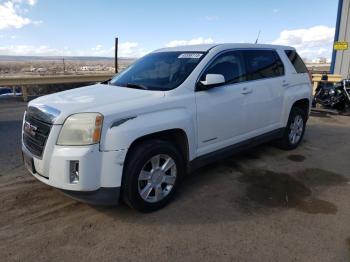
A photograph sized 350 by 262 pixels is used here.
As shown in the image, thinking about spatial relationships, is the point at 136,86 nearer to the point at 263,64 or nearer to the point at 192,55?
the point at 192,55

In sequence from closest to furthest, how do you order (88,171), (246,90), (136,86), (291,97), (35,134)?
(88,171) → (35,134) → (136,86) → (246,90) → (291,97)

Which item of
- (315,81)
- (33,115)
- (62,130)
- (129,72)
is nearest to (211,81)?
(129,72)

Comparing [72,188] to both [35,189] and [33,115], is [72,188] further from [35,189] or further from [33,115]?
[35,189]

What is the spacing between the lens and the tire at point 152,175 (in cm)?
324

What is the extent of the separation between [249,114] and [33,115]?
2.82m

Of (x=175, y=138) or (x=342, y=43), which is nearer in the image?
(x=175, y=138)

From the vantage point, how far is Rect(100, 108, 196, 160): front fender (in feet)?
9.95

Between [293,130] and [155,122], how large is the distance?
3.41 metres

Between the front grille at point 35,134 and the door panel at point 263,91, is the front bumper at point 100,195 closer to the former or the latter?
the front grille at point 35,134

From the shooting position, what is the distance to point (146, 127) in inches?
127

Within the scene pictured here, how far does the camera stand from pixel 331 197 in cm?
397

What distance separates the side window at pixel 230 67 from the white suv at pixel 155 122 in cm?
1

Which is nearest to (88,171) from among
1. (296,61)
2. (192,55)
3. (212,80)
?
(212,80)

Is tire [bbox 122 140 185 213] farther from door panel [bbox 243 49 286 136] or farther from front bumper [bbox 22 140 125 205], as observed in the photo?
door panel [bbox 243 49 286 136]
